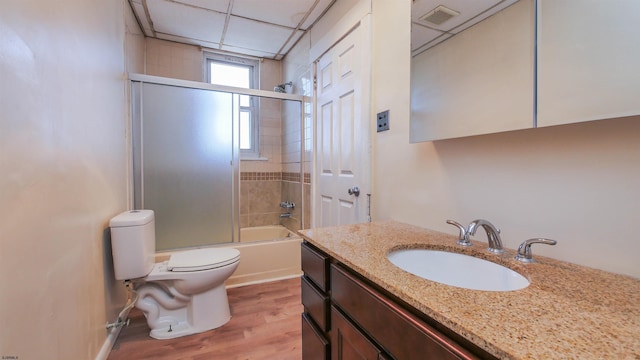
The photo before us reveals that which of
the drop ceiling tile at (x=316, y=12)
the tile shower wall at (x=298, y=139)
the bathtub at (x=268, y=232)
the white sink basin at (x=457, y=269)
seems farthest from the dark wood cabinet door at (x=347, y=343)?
the drop ceiling tile at (x=316, y=12)

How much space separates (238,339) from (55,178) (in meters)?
1.29

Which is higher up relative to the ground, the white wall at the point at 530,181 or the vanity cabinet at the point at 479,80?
the vanity cabinet at the point at 479,80

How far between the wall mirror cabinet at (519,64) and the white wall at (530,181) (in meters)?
0.06

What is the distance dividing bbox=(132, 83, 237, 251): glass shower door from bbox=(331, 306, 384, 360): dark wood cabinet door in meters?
1.80

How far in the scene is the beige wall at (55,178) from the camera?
2.50ft

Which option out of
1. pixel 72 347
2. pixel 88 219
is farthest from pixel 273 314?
pixel 88 219

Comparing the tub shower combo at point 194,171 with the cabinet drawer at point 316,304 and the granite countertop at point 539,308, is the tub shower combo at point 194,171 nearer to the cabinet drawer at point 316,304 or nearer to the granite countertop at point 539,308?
the cabinet drawer at point 316,304

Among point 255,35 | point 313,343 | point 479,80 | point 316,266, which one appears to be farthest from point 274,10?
point 313,343

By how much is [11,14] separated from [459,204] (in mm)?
1658

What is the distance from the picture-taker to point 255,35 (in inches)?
108

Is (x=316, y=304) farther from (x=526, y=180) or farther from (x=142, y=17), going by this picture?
(x=142, y=17)

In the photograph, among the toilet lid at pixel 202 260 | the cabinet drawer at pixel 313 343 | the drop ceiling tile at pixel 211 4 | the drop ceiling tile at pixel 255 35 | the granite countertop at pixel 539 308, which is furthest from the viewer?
the drop ceiling tile at pixel 255 35

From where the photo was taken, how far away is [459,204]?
3.67 ft

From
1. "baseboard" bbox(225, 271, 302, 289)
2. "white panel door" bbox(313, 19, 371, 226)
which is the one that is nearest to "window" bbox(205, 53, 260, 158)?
"white panel door" bbox(313, 19, 371, 226)
